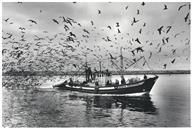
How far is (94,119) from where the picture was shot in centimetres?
2684

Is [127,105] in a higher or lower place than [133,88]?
lower

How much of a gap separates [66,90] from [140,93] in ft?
89.9

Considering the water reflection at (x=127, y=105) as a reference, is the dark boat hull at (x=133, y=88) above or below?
above

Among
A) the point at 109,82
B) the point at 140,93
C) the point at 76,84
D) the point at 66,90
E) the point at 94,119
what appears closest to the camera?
the point at 94,119

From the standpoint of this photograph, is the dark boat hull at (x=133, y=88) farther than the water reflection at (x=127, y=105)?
Yes

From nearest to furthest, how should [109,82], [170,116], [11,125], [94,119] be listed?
[11,125] → [94,119] → [170,116] → [109,82]

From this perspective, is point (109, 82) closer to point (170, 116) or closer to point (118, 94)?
point (118, 94)

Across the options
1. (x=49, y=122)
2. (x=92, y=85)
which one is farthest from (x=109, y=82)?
(x=49, y=122)

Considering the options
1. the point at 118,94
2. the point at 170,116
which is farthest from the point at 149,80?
the point at 170,116

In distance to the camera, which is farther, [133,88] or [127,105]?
[133,88]

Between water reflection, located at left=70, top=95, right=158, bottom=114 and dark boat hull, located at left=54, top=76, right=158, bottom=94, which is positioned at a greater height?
dark boat hull, located at left=54, top=76, right=158, bottom=94

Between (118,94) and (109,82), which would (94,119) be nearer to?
(118,94)

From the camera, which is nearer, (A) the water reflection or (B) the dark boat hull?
(A) the water reflection

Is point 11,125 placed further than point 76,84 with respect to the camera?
No
